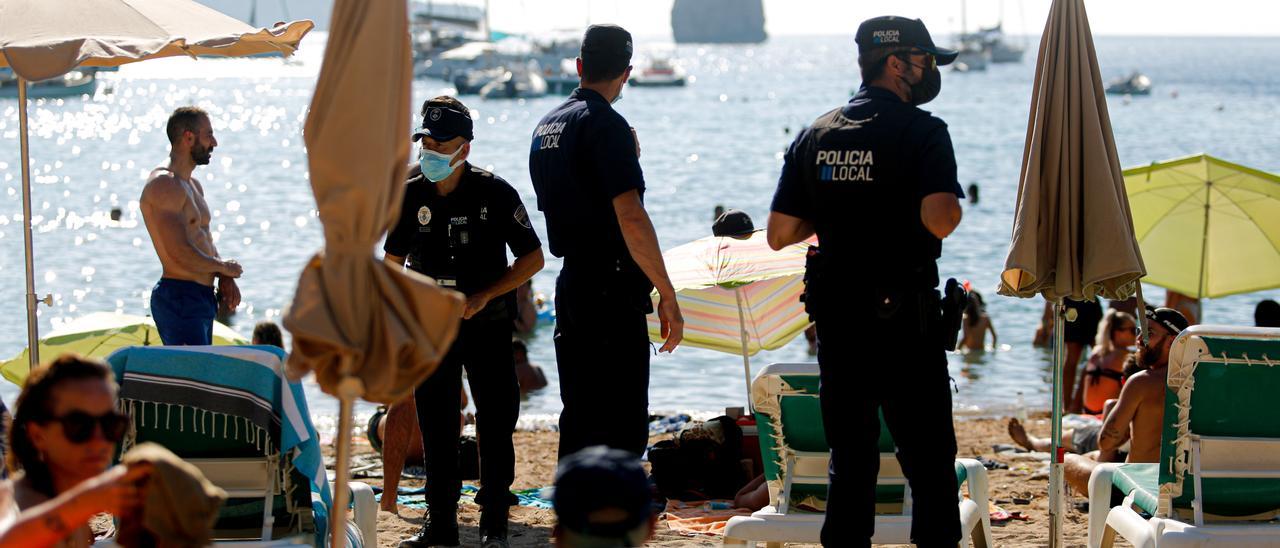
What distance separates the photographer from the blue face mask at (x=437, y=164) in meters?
5.97

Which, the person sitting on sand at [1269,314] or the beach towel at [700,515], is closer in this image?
the beach towel at [700,515]

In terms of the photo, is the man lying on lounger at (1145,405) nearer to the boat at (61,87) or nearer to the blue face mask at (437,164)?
the blue face mask at (437,164)

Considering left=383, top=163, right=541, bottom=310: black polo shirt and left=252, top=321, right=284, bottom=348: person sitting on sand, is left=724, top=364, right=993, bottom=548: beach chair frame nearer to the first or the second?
left=383, top=163, right=541, bottom=310: black polo shirt

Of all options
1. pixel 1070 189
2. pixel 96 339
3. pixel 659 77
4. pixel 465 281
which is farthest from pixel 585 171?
pixel 659 77

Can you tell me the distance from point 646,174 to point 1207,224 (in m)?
35.3

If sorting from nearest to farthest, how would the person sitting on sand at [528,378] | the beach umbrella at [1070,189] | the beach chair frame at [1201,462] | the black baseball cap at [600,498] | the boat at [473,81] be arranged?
the black baseball cap at [600,498], the beach chair frame at [1201,462], the beach umbrella at [1070,189], the person sitting on sand at [528,378], the boat at [473,81]

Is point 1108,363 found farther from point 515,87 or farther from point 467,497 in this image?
point 515,87

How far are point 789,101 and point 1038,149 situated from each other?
89.2 m

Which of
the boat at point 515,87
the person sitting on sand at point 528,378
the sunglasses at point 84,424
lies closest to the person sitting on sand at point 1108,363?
the person sitting on sand at point 528,378

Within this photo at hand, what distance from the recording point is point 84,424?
129 inches

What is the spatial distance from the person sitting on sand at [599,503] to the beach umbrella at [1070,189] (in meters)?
2.60

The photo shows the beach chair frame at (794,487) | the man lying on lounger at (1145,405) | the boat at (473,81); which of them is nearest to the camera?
the beach chair frame at (794,487)

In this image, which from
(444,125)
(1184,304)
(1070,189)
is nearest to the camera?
(1070,189)

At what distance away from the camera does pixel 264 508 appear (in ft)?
16.2
